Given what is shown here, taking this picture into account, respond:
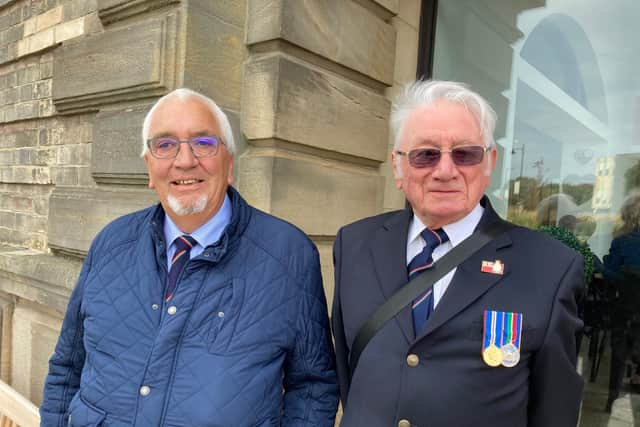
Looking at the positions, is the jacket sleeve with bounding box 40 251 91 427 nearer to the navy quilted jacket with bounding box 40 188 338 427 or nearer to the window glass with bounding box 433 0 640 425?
the navy quilted jacket with bounding box 40 188 338 427

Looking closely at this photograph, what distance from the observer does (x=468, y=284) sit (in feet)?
4.27

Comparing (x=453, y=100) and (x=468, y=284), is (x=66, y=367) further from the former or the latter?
(x=453, y=100)

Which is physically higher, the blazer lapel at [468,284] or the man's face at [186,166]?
the man's face at [186,166]

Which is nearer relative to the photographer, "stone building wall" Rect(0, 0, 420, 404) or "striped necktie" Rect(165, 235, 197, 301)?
"striped necktie" Rect(165, 235, 197, 301)

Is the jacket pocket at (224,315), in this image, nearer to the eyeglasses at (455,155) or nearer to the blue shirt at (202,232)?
the blue shirt at (202,232)

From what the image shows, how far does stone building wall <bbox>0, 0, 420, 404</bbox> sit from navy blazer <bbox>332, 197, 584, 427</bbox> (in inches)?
56.2

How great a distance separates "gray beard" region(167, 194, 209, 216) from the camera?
1523 millimetres

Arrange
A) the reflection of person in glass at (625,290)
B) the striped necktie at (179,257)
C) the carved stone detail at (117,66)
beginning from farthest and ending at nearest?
the reflection of person in glass at (625,290) < the carved stone detail at (117,66) < the striped necktie at (179,257)

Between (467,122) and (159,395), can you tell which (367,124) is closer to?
(467,122)

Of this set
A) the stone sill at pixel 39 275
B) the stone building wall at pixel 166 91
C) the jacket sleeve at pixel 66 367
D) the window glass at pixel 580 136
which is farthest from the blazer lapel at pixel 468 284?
the stone sill at pixel 39 275

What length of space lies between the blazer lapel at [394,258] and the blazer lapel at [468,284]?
0.07m

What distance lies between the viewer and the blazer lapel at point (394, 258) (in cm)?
132

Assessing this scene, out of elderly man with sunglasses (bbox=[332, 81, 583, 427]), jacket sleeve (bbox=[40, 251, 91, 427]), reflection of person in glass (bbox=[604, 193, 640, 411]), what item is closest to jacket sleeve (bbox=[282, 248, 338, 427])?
elderly man with sunglasses (bbox=[332, 81, 583, 427])

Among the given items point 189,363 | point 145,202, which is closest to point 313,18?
point 145,202
